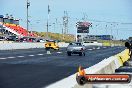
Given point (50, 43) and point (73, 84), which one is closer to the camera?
point (73, 84)

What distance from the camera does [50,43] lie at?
66.8 m

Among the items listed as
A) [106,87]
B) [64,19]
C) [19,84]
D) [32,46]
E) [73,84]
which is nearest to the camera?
[73,84]

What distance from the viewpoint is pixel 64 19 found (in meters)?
199

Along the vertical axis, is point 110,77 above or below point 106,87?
above

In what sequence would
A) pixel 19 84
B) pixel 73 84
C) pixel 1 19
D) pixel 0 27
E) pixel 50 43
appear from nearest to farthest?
pixel 73 84 < pixel 19 84 < pixel 50 43 < pixel 0 27 < pixel 1 19

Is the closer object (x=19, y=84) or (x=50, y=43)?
(x=19, y=84)

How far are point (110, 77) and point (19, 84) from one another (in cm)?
953

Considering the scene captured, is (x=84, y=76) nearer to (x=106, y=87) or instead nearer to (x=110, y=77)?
(x=110, y=77)

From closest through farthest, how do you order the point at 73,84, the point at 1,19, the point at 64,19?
the point at 73,84, the point at 1,19, the point at 64,19

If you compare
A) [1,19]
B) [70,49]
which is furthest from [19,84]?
[1,19]

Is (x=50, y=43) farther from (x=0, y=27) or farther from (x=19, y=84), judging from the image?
(x=0, y=27)

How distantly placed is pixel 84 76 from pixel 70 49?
40.8m

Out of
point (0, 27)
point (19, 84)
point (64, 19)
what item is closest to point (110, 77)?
point (19, 84)

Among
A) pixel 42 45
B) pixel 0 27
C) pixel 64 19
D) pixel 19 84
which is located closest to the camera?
pixel 19 84
